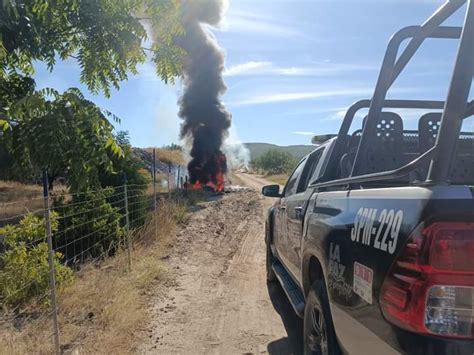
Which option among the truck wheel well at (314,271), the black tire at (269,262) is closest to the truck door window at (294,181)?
the black tire at (269,262)

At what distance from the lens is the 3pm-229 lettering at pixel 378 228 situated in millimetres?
1927

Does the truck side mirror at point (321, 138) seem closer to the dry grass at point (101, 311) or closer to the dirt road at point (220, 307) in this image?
the dirt road at point (220, 307)

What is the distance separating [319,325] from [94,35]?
302 cm

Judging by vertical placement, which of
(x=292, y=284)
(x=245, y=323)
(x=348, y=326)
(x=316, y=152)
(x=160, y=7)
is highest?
(x=160, y=7)

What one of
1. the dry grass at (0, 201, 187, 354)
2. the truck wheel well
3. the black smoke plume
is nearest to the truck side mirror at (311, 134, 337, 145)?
the truck wheel well

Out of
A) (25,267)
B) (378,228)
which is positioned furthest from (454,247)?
(25,267)

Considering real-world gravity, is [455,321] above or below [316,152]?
below

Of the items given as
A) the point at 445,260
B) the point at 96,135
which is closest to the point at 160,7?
the point at 96,135

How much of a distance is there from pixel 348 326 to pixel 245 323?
117 inches

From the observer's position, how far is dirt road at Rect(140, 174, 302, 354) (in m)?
4.67

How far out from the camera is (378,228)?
2105 mm

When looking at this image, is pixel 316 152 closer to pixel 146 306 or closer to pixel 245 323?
pixel 245 323

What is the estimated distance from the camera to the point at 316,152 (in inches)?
193

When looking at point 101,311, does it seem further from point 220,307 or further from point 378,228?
point 378,228
